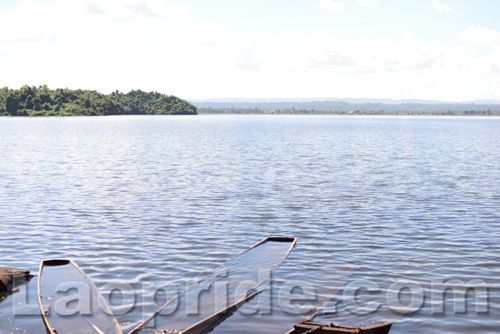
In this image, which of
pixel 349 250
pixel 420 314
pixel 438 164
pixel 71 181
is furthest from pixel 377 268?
pixel 438 164

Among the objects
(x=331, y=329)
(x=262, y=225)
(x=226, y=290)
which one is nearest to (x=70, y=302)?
(x=226, y=290)

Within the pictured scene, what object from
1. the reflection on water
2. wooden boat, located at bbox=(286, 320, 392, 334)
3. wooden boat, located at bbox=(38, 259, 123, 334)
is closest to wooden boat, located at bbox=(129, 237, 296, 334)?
the reflection on water

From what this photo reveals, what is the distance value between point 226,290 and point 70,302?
4.04 m

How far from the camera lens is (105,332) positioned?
39.1 ft

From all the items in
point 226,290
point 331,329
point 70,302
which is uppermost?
point 331,329

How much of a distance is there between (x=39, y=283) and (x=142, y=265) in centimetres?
361

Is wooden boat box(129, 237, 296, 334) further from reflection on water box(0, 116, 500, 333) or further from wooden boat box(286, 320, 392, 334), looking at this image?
wooden boat box(286, 320, 392, 334)

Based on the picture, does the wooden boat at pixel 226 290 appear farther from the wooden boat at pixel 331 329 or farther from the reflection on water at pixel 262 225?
the wooden boat at pixel 331 329

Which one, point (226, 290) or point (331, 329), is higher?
point (331, 329)

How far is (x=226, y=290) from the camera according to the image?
15094mm

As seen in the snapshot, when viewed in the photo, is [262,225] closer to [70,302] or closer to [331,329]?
[70,302]

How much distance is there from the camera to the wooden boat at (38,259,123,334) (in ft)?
39.9

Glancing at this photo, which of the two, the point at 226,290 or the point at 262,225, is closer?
the point at 226,290

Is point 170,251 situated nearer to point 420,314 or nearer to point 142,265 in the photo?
point 142,265
